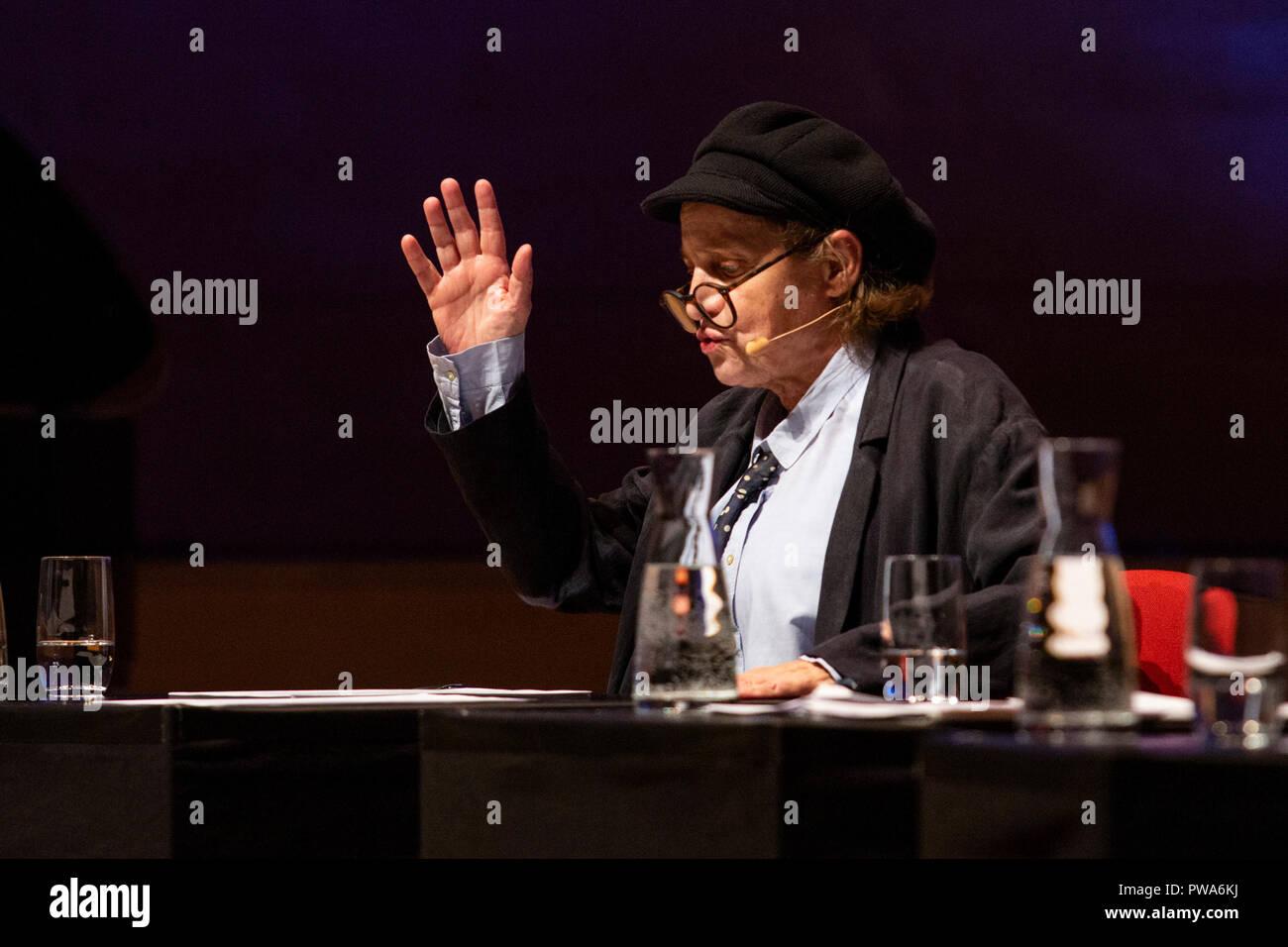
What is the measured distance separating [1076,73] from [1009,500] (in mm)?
1751

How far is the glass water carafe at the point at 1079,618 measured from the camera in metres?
0.98

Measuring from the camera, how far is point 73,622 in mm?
1718

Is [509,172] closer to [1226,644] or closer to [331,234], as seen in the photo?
[331,234]

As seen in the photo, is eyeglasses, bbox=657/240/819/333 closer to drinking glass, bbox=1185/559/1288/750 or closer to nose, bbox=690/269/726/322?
nose, bbox=690/269/726/322

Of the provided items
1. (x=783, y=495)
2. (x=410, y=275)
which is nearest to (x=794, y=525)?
(x=783, y=495)

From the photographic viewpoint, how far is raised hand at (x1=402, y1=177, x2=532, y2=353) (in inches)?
80.7

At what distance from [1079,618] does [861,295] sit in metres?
1.35

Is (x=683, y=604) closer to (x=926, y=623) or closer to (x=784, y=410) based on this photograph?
(x=926, y=623)

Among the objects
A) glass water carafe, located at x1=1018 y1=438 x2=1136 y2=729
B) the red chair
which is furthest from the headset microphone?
glass water carafe, located at x1=1018 y1=438 x2=1136 y2=729

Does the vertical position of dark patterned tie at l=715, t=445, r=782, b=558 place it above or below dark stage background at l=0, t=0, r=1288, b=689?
below

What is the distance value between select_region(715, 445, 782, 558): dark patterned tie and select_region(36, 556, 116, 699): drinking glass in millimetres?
833

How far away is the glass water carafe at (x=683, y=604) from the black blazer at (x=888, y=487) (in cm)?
53

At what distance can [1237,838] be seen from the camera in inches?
35.6

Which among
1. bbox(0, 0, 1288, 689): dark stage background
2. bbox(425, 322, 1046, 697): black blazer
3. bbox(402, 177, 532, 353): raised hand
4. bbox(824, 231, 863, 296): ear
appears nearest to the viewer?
bbox(425, 322, 1046, 697): black blazer
